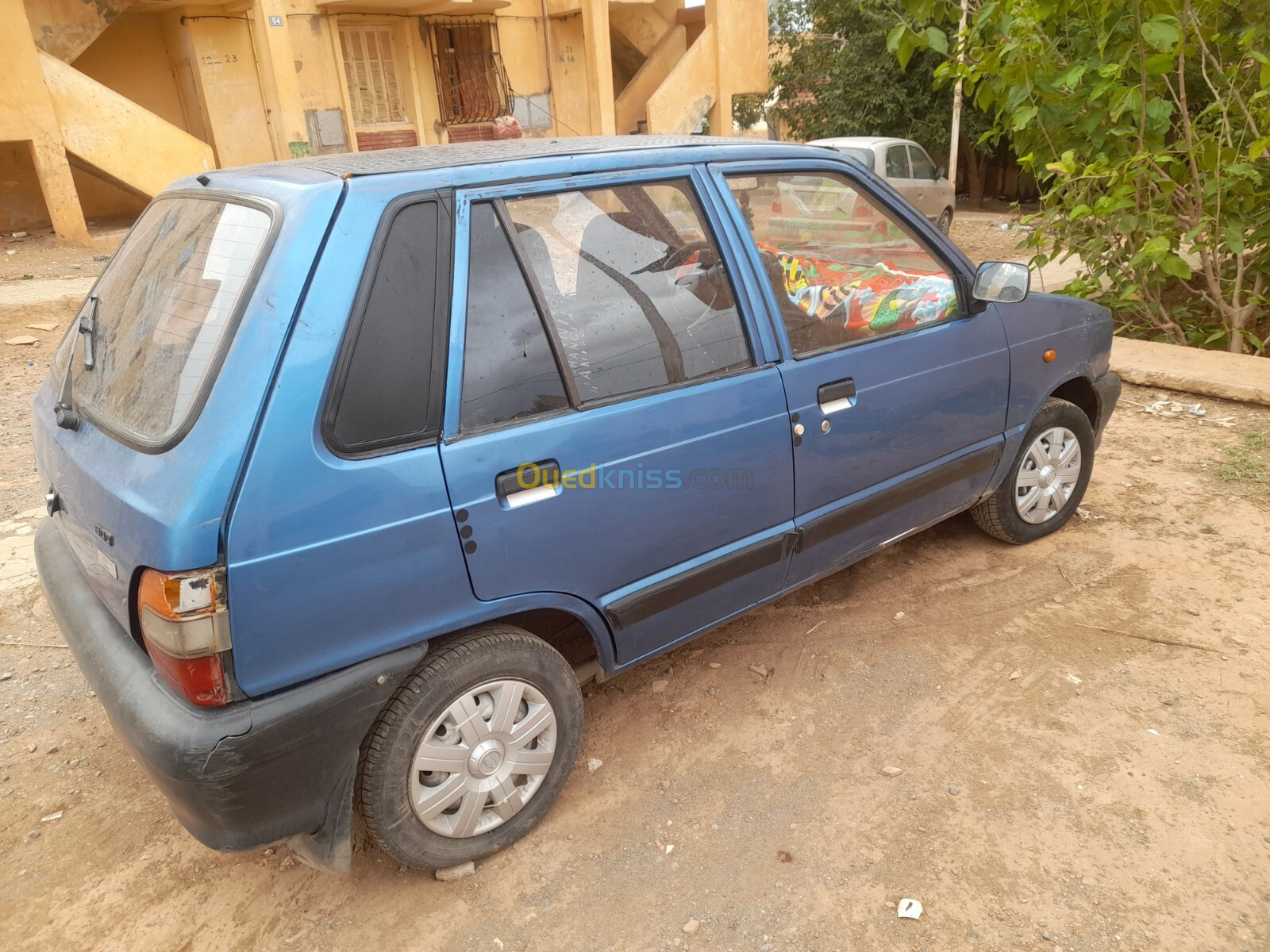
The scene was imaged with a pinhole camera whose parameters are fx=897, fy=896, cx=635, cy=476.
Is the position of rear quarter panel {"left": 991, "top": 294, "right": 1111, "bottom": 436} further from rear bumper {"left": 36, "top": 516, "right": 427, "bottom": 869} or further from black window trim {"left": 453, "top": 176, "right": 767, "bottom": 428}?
rear bumper {"left": 36, "top": 516, "right": 427, "bottom": 869}

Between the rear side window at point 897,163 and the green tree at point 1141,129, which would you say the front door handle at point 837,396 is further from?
the rear side window at point 897,163

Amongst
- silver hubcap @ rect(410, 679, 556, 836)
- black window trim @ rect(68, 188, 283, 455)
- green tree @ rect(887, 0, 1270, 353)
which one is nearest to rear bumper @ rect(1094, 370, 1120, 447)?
green tree @ rect(887, 0, 1270, 353)

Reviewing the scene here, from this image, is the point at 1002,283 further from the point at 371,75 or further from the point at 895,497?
the point at 371,75

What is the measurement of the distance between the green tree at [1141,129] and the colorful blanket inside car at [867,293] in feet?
10.1

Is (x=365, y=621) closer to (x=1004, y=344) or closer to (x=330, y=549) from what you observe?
(x=330, y=549)

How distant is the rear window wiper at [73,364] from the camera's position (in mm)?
2361

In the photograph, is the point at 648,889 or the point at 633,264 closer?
the point at 648,889

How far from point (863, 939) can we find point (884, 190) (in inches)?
96.1

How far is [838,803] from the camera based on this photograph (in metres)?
2.67

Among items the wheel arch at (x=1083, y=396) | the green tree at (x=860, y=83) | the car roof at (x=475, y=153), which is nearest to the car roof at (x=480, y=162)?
the car roof at (x=475, y=153)

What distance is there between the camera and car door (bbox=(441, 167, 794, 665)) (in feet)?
7.44

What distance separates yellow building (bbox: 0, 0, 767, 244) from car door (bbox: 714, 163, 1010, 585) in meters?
12.3

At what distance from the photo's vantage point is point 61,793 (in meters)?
2.84

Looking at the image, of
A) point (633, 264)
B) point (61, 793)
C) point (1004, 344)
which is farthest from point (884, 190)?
point (61, 793)
